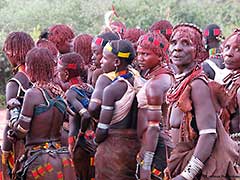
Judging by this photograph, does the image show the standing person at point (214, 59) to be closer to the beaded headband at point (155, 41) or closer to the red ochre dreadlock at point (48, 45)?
the beaded headband at point (155, 41)

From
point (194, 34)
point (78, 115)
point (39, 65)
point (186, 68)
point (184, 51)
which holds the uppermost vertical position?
point (194, 34)

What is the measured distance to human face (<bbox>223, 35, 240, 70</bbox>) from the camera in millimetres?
4633

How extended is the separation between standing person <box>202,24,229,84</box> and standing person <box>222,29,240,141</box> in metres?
1.15

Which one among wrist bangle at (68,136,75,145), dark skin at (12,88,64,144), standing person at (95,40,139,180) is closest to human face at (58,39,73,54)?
wrist bangle at (68,136,75,145)

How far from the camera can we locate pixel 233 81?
4715 mm

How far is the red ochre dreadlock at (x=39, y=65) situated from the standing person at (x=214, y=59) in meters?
1.79

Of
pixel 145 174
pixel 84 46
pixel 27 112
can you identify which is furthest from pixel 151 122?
pixel 84 46

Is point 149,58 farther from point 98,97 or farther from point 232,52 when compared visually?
point 232,52

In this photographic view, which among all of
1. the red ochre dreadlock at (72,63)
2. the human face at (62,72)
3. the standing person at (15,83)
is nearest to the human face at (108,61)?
the red ochre dreadlock at (72,63)

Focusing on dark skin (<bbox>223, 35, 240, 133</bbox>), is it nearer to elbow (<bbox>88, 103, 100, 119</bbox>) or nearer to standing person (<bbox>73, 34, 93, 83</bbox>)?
elbow (<bbox>88, 103, 100, 119</bbox>)

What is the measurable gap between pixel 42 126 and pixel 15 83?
79 centimetres

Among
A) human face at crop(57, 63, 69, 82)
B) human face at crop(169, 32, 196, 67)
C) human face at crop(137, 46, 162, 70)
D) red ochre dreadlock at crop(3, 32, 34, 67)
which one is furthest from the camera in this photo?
human face at crop(57, 63, 69, 82)

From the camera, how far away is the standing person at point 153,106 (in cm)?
528

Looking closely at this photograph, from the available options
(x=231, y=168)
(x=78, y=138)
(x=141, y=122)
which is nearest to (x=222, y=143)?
(x=231, y=168)
